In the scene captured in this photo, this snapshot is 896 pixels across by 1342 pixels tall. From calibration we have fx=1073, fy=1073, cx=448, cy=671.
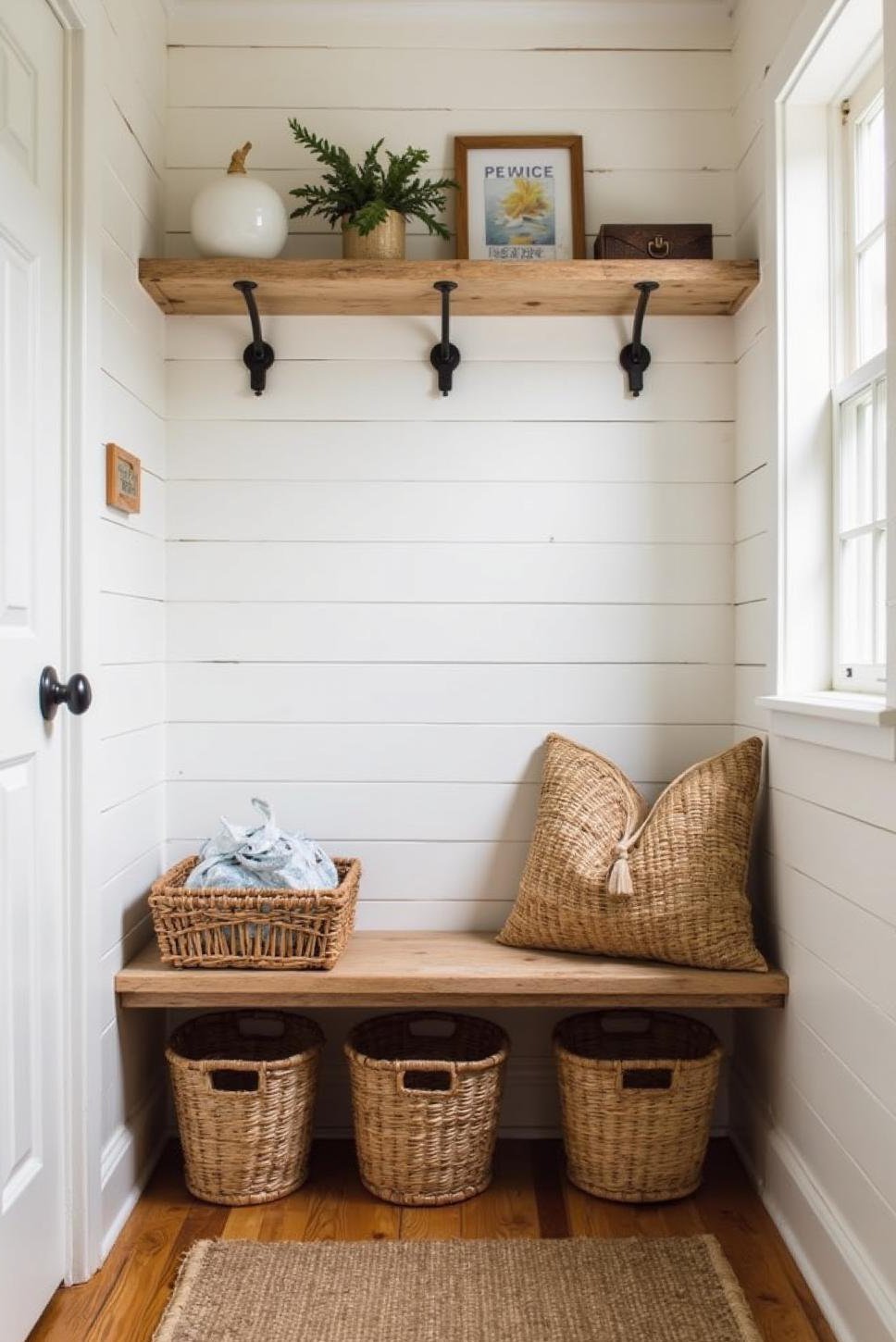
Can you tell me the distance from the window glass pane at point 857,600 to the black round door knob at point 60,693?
4.42ft

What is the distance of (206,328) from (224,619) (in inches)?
25.1

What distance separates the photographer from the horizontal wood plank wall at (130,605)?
6.40ft

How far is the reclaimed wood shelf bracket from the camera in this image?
2123mm

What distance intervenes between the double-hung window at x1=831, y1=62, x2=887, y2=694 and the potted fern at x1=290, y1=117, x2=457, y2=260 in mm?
794

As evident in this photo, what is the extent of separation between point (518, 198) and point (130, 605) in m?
1.21

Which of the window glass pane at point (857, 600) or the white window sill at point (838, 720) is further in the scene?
the window glass pane at point (857, 600)

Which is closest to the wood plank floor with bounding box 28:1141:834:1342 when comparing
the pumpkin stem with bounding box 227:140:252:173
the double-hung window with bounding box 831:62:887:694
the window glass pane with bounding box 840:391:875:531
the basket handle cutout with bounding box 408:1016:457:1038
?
the basket handle cutout with bounding box 408:1016:457:1038

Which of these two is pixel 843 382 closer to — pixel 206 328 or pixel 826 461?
pixel 826 461

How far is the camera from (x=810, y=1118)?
6.19 ft

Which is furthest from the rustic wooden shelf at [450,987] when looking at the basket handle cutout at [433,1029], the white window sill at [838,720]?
the white window sill at [838,720]

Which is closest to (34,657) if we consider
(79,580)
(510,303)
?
(79,580)

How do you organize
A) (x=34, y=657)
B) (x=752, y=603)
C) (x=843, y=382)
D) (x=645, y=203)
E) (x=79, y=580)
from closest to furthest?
1. (x=34, y=657)
2. (x=79, y=580)
3. (x=843, y=382)
4. (x=752, y=603)
5. (x=645, y=203)

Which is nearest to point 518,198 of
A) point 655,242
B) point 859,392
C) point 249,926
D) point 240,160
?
point 655,242

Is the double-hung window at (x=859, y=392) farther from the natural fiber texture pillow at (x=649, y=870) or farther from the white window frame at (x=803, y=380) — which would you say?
the natural fiber texture pillow at (x=649, y=870)
